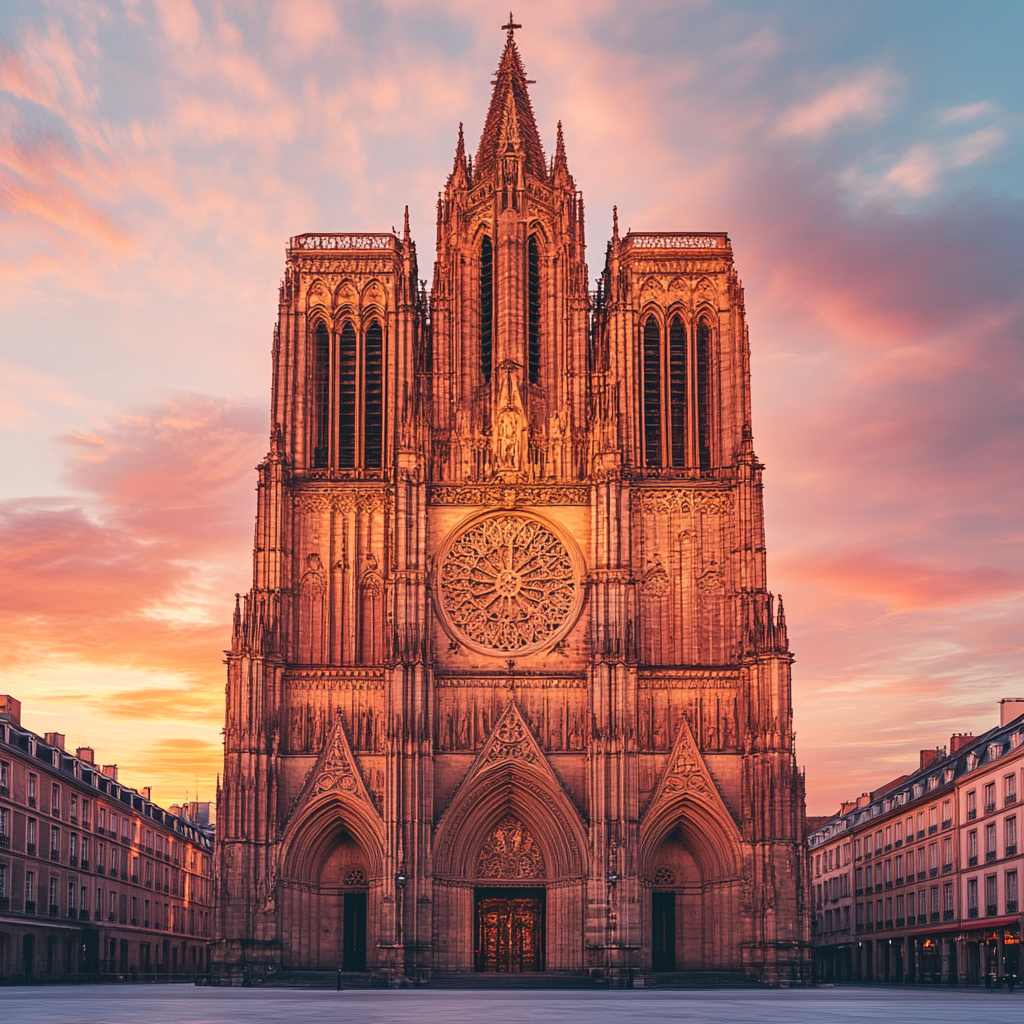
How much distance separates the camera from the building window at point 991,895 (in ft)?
210

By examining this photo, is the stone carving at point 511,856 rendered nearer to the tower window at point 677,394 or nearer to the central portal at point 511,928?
the central portal at point 511,928

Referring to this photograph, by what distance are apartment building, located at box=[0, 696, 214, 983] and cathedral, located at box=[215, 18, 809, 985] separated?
31.6 feet

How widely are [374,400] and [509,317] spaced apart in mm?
7863

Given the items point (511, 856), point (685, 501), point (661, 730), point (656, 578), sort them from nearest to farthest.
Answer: point (661, 730), point (511, 856), point (656, 578), point (685, 501)

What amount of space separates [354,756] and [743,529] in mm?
20671

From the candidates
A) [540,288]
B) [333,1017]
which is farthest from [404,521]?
[333,1017]

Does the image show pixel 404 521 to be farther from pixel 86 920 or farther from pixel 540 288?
pixel 86 920

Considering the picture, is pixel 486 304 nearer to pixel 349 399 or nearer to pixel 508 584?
pixel 349 399

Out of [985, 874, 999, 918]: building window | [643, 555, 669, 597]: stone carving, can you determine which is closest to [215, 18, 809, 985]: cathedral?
[643, 555, 669, 597]: stone carving

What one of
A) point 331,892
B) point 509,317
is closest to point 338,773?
point 331,892

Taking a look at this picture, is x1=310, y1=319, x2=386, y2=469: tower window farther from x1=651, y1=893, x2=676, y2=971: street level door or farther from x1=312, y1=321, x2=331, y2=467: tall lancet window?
x1=651, y1=893, x2=676, y2=971: street level door

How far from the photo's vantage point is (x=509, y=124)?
242 ft

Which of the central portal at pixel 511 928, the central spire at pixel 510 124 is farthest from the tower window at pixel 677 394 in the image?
the central portal at pixel 511 928

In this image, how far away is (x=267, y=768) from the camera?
62.5 m
